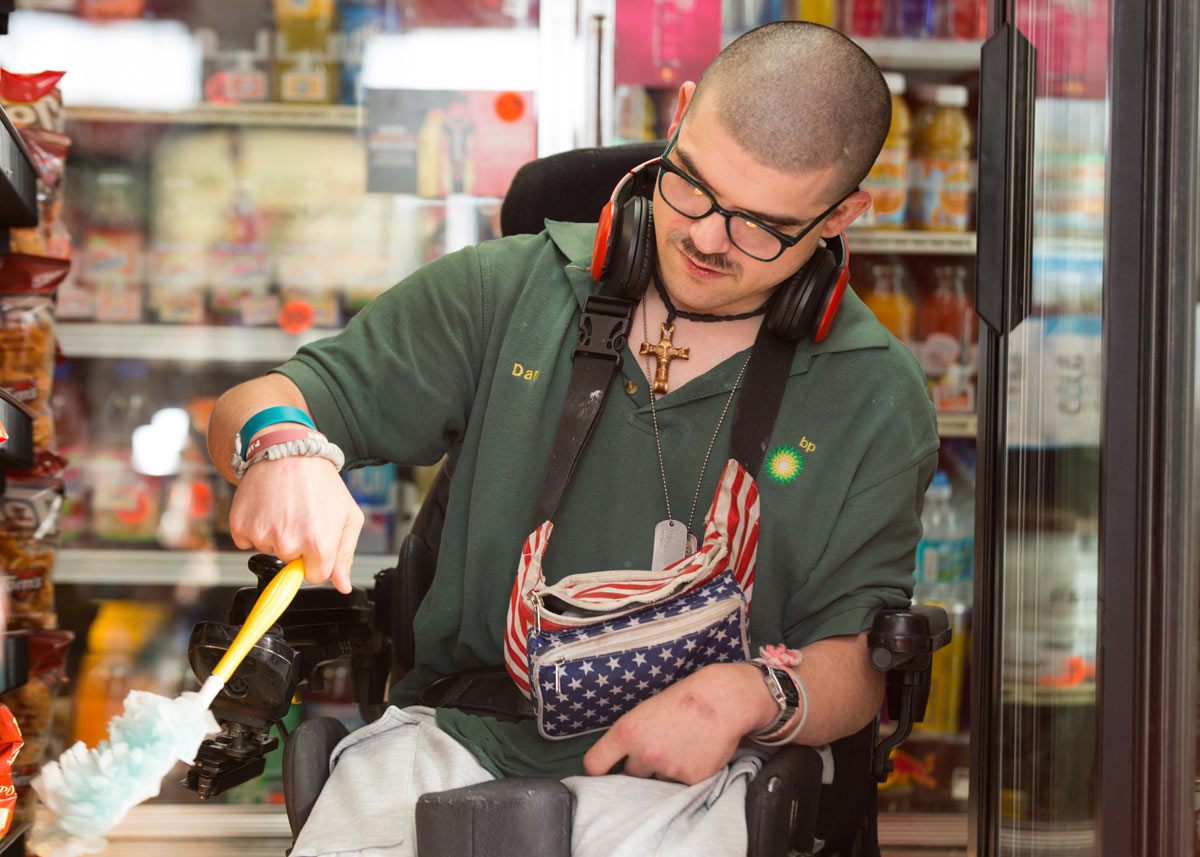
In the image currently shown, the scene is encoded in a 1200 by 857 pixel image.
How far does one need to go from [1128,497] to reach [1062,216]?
30 cm

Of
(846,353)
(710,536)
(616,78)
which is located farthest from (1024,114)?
(616,78)

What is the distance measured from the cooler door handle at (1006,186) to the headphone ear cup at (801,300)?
25cm

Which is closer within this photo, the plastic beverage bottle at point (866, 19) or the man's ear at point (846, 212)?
the man's ear at point (846, 212)

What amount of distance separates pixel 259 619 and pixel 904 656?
650 mm

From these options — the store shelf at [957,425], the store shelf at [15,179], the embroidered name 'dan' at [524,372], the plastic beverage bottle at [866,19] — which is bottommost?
the store shelf at [957,425]

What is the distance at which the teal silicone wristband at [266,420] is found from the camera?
1.11 m

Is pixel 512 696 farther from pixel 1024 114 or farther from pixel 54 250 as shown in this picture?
pixel 54 250

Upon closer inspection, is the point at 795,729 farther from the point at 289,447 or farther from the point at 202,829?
the point at 202,829

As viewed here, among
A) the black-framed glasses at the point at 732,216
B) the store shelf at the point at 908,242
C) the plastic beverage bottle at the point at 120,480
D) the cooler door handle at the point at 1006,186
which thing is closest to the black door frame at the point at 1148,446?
the cooler door handle at the point at 1006,186

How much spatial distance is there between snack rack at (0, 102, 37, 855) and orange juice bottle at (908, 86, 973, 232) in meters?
1.89

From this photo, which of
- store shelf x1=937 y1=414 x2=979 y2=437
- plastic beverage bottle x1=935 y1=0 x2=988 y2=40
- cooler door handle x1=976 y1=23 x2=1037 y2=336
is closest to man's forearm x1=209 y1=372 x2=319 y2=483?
cooler door handle x1=976 y1=23 x2=1037 y2=336

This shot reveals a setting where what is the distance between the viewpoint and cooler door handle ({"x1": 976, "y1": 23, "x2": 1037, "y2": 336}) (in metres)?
1.11

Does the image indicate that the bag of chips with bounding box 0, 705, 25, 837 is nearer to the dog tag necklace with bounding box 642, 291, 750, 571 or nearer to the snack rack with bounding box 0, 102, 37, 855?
the snack rack with bounding box 0, 102, 37, 855

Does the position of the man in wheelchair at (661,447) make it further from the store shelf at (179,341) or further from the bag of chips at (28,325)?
the store shelf at (179,341)
